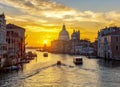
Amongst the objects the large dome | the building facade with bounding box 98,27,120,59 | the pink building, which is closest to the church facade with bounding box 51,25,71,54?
the large dome

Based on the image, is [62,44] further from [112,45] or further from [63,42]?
[112,45]

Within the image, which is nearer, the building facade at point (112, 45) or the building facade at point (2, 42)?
the building facade at point (2, 42)

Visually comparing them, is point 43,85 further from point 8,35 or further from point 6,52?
point 8,35

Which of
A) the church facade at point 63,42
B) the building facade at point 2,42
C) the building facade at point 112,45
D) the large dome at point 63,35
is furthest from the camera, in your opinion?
the large dome at point 63,35

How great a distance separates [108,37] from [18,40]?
2420cm

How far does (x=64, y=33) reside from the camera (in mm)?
193875

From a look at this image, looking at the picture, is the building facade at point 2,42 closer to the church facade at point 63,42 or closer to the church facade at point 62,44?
the church facade at point 63,42

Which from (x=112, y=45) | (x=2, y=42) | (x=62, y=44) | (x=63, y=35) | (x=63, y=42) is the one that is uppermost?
(x=63, y=35)

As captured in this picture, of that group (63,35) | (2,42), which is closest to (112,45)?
(2,42)

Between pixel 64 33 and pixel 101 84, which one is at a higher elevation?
pixel 64 33

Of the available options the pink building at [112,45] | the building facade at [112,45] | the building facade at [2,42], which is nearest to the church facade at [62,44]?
the building facade at [112,45]

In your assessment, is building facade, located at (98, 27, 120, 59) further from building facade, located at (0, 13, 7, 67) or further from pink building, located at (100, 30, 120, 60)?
building facade, located at (0, 13, 7, 67)

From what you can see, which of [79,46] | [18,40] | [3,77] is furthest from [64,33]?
[3,77]

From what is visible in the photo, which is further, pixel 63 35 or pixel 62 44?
pixel 63 35
